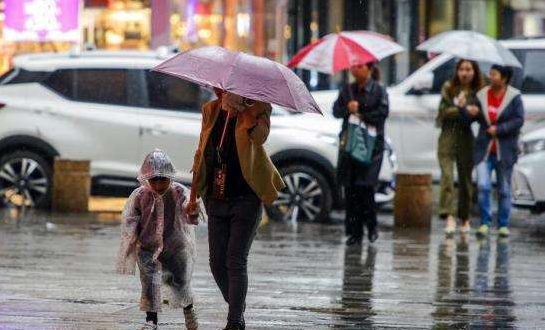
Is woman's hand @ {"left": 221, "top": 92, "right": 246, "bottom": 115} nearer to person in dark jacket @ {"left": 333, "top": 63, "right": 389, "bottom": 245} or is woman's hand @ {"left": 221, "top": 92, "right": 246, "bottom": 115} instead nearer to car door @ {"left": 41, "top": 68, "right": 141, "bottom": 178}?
person in dark jacket @ {"left": 333, "top": 63, "right": 389, "bottom": 245}

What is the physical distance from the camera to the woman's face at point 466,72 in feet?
52.5

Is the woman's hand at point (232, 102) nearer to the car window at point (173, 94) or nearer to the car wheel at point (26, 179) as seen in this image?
the car window at point (173, 94)

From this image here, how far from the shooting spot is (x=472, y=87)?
1608 centimetres

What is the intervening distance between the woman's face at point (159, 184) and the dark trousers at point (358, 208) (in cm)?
579

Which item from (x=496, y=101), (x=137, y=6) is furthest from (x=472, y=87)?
(x=137, y=6)

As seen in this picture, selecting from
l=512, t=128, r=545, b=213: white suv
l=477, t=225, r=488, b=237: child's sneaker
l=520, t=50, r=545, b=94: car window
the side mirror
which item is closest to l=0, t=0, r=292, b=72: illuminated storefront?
the side mirror

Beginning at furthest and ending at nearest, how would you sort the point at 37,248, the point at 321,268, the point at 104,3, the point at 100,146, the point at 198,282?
1. the point at 104,3
2. the point at 100,146
3. the point at 37,248
4. the point at 321,268
5. the point at 198,282

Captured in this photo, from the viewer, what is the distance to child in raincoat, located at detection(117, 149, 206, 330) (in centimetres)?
923

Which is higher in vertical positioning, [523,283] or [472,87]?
[472,87]

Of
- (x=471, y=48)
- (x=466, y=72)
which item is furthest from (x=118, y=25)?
(x=466, y=72)

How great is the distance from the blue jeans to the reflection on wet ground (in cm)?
38

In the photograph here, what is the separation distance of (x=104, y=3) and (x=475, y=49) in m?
10.00

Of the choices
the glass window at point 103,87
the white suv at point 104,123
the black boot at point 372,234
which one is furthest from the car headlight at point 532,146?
the glass window at point 103,87

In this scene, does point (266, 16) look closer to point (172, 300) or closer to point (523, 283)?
point (523, 283)
